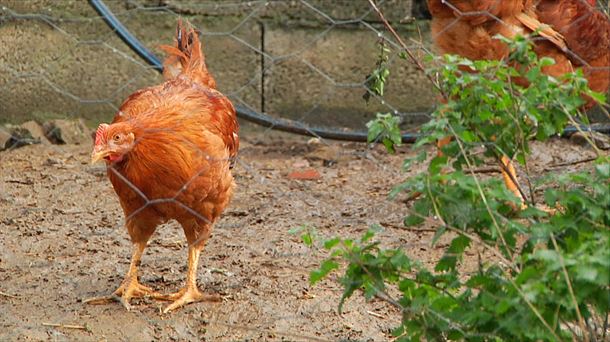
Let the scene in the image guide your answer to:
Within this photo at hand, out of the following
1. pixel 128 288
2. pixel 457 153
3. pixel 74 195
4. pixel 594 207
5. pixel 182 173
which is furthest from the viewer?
pixel 74 195

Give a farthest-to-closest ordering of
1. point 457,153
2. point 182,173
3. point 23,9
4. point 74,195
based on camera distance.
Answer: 1. point 23,9
2. point 74,195
3. point 182,173
4. point 457,153

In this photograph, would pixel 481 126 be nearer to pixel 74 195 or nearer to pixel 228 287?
pixel 228 287

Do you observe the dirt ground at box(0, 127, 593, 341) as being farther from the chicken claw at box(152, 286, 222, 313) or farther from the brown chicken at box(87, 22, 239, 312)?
the brown chicken at box(87, 22, 239, 312)

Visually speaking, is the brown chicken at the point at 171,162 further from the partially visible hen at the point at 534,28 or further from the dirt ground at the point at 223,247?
the partially visible hen at the point at 534,28

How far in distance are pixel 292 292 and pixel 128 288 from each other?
546mm

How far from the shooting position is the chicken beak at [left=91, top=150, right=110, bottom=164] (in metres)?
2.71

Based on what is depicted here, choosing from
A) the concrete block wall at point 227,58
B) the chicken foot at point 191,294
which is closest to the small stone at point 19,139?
the concrete block wall at point 227,58

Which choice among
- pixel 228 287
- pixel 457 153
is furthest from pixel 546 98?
pixel 228 287

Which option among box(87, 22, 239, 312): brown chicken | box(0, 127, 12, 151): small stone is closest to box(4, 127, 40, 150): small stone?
box(0, 127, 12, 151): small stone

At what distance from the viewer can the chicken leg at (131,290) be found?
10.0 ft

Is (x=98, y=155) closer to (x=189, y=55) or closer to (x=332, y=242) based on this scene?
(x=189, y=55)

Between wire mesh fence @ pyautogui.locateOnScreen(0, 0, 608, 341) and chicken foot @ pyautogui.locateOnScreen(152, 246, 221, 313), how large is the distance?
0.10ft

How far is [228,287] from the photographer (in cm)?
322

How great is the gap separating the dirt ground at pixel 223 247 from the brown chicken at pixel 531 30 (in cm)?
67
